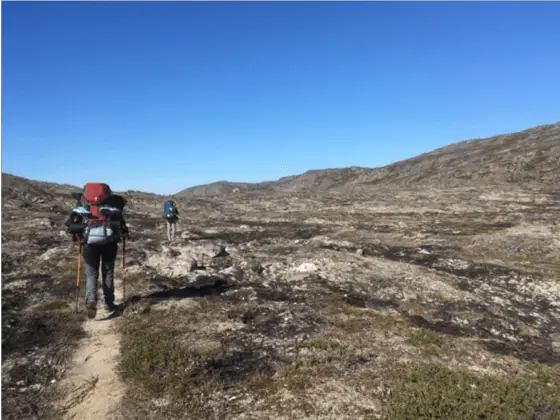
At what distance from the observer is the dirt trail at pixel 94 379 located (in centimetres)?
746

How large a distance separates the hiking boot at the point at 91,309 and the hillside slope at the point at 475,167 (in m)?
60.6

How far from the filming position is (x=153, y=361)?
29.8ft

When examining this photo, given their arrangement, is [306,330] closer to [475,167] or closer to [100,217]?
[100,217]

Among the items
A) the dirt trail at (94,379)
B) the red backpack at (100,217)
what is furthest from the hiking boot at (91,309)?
the red backpack at (100,217)

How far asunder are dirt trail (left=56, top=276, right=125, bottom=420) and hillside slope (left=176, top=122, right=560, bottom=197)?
201 feet

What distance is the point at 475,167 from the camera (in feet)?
255

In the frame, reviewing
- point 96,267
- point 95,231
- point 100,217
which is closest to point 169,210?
point 96,267

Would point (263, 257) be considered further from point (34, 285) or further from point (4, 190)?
point (4, 190)

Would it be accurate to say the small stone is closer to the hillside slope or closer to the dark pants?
the dark pants

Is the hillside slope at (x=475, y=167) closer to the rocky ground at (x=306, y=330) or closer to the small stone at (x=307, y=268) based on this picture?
the rocky ground at (x=306, y=330)

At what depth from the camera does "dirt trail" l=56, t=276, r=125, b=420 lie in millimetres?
7457

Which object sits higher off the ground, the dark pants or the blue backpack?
the blue backpack

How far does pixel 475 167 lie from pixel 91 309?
79.9 meters

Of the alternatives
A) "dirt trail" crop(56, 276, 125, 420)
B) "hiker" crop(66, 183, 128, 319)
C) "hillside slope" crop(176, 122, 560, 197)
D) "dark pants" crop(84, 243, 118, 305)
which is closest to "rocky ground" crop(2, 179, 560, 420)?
"dirt trail" crop(56, 276, 125, 420)
